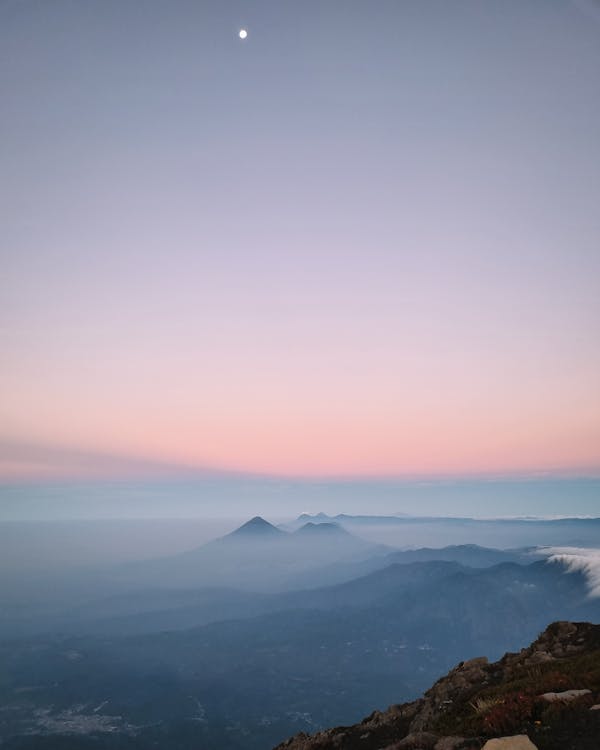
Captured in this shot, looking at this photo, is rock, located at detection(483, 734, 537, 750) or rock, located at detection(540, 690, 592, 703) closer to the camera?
rock, located at detection(483, 734, 537, 750)

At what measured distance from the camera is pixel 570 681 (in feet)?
51.7

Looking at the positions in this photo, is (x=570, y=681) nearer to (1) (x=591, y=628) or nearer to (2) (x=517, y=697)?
(2) (x=517, y=697)

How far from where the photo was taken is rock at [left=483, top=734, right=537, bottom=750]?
34.3 feet

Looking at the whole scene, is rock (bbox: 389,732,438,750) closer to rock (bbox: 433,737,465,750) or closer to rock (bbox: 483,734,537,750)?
rock (bbox: 433,737,465,750)

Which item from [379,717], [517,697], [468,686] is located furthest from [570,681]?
[379,717]

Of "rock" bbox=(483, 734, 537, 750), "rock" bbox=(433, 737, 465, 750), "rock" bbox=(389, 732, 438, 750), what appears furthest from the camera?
"rock" bbox=(389, 732, 438, 750)

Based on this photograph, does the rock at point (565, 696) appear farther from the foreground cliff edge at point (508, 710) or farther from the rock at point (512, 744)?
the rock at point (512, 744)

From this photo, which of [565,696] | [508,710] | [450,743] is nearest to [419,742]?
[450,743]

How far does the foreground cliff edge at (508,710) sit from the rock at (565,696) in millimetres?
31

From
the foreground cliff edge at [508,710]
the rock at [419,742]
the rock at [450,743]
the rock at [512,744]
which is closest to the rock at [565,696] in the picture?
the foreground cliff edge at [508,710]

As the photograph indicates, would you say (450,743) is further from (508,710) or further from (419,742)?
(508,710)

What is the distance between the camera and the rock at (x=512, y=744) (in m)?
10.5

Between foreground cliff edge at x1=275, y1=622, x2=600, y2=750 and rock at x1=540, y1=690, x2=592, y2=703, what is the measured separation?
31mm

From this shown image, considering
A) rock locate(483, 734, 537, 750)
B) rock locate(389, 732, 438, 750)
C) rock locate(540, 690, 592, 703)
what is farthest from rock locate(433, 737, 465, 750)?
rock locate(540, 690, 592, 703)
